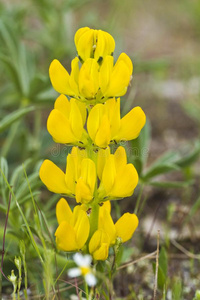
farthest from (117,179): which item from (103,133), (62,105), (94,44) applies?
(94,44)

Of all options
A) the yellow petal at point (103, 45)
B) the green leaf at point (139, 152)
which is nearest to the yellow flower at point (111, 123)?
the yellow petal at point (103, 45)

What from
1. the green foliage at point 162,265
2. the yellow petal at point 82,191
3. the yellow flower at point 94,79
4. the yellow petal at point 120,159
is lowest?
the green foliage at point 162,265

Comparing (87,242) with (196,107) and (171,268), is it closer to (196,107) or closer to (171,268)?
(171,268)

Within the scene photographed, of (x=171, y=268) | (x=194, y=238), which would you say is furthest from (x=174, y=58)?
(x=171, y=268)

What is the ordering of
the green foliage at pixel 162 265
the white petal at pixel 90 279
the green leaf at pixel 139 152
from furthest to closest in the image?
the green leaf at pixel 139 152 → the green foliage at pixel 162 265 → the white petal at pixel 90 279

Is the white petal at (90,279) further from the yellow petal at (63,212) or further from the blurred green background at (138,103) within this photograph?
the blurred green background at (138,103)

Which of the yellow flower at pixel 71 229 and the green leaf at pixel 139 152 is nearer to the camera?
the yellow flower at pixel 71 229

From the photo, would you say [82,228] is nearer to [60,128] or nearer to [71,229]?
[71,229]
